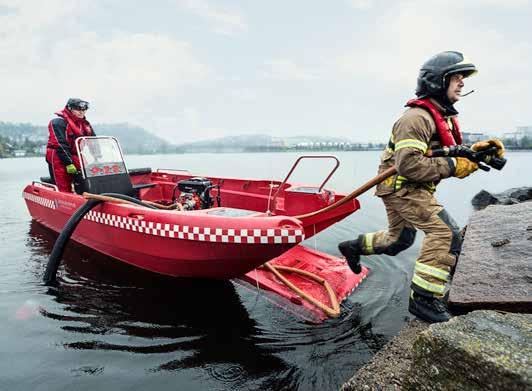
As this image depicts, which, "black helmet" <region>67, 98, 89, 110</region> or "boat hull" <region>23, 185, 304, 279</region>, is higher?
"black helmet" <region>67, 98, 89, 110</region>

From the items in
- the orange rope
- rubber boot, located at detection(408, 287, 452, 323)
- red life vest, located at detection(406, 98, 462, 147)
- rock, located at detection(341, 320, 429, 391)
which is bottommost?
the orange rope

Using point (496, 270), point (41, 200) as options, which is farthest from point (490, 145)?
point (41, 200)

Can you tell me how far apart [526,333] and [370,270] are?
331 centimetres

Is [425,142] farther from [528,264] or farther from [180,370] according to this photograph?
[180,370]

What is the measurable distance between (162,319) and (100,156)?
3.26 meters

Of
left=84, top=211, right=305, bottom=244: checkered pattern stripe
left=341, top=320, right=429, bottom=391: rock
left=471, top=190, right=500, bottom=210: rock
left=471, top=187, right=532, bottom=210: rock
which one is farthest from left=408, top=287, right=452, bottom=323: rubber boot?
left=471, top=190, right=500, bottom=210: rock

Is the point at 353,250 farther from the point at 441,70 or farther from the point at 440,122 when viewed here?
the point at 441,70

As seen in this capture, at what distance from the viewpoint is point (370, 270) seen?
4.94 m

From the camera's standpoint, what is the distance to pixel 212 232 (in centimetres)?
365

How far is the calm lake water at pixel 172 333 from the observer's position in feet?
9.21

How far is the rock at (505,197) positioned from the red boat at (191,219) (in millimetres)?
7995

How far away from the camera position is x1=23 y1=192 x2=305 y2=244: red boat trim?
342 centimetres

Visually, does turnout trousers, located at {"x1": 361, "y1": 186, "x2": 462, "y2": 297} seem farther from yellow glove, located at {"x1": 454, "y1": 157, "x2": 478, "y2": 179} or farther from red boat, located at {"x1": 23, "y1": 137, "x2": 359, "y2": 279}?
red boat, located at {"x1": 23, "y1": 137, "x2": 359, "y2": 279}

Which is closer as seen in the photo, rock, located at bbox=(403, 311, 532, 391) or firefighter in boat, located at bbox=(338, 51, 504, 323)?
rock, located at bbox=(403, 311, 532, 391)
